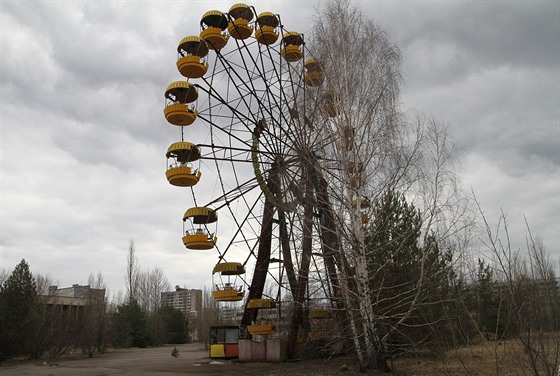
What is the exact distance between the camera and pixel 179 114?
18516 millimetres

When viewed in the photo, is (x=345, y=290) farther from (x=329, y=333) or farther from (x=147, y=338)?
(x=147, y=338)

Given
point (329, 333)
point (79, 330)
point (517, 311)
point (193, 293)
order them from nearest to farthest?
point (517, 311) < point (329, 333) < point (79, 330) < point (193, 293)

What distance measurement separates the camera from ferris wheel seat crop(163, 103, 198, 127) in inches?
727

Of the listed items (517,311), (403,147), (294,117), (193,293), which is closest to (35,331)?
(294,117)

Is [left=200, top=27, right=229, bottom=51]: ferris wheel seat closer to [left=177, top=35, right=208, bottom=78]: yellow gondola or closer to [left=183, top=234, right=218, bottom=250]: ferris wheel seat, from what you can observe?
[left=177, top=35, right=208, bottom=78]: yellow gondola

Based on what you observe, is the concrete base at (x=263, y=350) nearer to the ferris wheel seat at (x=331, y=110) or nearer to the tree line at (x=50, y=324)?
the ferris wheel seat at (x=331, y=110)

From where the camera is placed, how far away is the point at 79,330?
3862 cm

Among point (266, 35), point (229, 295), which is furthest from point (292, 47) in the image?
point (229, 295)

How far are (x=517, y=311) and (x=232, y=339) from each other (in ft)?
81.0

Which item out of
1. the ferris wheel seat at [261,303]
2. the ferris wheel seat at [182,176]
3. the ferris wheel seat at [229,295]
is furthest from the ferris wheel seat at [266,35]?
the ferris wheel seat at [261,303]

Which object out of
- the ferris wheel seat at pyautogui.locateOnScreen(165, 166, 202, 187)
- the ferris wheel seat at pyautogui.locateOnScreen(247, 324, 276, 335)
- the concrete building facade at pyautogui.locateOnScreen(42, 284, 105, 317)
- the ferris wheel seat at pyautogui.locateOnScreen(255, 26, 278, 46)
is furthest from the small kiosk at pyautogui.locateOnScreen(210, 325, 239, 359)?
the concrete building facade at pyautogui.locateOnScreen(42, 284, 105, 317)

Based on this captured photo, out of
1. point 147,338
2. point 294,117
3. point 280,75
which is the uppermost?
point 280,75

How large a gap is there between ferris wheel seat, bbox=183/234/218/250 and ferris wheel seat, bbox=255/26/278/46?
9.52 metres

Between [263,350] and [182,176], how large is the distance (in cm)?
949
